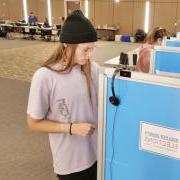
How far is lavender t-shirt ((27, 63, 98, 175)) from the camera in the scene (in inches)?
55.8

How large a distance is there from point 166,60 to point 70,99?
1.60 meters

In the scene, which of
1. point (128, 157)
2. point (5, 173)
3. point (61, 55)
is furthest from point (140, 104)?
point (5, 173)

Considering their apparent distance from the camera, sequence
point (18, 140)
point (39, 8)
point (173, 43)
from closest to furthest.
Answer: point (173, 43), point (18, 140), point (39, 8)

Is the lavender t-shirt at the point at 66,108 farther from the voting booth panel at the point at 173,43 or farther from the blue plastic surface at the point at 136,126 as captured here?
the voting booth panel at the point at 173,43

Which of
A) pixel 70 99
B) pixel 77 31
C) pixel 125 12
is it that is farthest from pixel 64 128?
pixel 125 12

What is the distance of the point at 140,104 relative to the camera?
1112 millimetres

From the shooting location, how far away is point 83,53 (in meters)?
1.42

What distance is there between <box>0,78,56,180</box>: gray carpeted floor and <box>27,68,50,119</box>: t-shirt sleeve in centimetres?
179

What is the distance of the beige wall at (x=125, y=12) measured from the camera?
14453mm

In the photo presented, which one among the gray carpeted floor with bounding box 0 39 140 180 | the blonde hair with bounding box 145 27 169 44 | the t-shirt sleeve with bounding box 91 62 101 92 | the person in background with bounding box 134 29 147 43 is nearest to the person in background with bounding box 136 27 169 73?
the blonde hair with bounding box 145 27 169 44

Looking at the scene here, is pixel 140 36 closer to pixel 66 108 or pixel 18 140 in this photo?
pixel 18 140

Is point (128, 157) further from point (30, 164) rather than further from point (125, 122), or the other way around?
point (30, 164)

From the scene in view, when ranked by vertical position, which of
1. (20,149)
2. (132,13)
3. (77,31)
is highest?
(132,13)

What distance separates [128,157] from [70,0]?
55.7 ft
